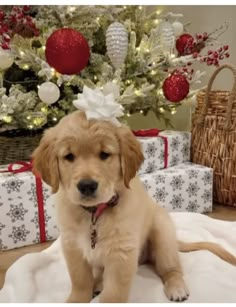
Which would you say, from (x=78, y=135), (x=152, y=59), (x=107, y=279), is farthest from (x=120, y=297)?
(x=152, y=59)

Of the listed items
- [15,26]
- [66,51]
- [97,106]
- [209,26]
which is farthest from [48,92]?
[209,26]

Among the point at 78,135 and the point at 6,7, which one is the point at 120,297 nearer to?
the point at 78,135

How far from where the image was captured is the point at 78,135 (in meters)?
1.04

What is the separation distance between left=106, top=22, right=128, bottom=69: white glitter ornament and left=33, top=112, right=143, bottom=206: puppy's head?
0.93 meters

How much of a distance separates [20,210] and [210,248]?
78 centimetres

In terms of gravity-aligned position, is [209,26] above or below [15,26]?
above

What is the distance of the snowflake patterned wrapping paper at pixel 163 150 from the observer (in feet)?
6.88

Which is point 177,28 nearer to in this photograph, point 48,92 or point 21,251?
point 48,92

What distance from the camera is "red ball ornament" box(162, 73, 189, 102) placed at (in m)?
2.09

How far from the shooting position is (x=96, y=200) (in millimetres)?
1038

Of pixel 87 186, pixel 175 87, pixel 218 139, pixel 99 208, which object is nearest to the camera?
pixel 87 186

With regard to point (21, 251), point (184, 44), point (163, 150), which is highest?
point (184, 44)

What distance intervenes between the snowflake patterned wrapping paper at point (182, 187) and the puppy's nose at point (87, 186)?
101cm

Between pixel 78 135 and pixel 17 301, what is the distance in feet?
1.76
